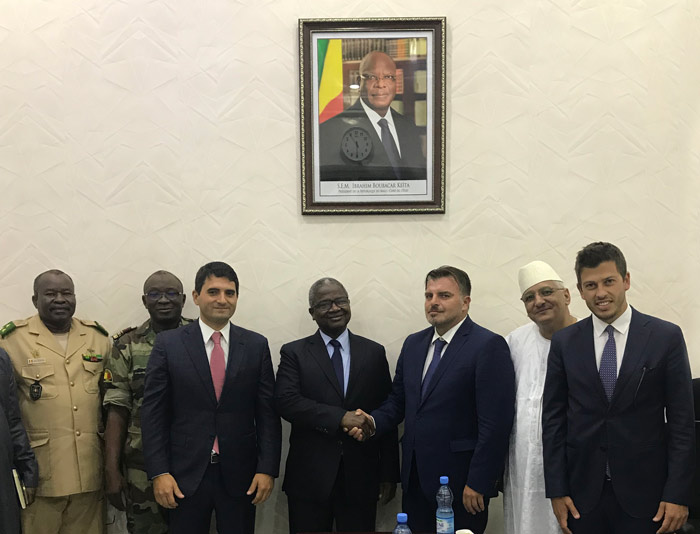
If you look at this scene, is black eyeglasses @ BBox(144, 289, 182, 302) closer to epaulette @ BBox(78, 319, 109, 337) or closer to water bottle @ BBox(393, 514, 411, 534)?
epaulette @ BBox(78, 319, 109, 337)

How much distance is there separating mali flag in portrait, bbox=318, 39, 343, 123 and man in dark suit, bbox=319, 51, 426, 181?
0.06m

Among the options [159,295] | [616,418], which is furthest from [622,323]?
[159,295]

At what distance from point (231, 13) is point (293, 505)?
277cm

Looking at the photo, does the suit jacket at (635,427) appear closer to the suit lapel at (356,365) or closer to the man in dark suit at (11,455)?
the suit lapel at (356,365)

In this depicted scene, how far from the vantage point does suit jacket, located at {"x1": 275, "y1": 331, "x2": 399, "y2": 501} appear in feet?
10.2

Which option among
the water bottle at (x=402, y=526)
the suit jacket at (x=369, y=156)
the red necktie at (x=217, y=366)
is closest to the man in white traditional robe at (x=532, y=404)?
the water bottle at (x=402, y=526)

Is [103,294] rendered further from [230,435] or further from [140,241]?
[230,435]

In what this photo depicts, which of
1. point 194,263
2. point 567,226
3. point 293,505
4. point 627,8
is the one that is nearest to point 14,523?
point 293,505

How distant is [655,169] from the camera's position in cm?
374

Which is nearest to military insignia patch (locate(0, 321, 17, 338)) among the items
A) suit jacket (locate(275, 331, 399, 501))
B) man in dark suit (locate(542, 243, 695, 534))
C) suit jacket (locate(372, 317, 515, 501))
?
suit jacket (locate(275, 331, 399, 501))

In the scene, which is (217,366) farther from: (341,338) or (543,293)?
(543,293)

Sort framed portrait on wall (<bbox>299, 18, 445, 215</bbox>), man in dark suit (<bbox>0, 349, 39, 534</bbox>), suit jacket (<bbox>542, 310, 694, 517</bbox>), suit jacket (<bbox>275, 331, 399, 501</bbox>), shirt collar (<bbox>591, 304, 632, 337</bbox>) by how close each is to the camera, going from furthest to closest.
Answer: framed portrait on wall (<bbox>299, 18, 445, 215</bbox>) → suit jacket (<bbox>275, 331, 399, 501</bbox>) → man in dark suit (<bbox>0, 349, 39, 534</bbox>) → shirt collar (<bbox>591, 304, 632, 337</bbox>) → suit jacket (<bbox>542, 310, 694, 517</bbox>)

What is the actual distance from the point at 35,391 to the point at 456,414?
6.96ft

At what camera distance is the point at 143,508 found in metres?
3.24
